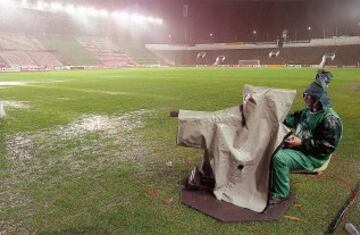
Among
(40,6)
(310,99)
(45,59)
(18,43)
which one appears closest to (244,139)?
(310,99)

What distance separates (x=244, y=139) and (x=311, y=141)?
0.82 metres

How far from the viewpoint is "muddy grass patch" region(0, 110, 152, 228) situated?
582 cm

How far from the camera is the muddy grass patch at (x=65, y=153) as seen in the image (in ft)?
19.1

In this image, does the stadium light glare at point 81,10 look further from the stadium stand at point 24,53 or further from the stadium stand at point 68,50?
the stadium stand at point 24,53

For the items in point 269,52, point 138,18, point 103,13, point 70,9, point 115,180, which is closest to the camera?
point 115,180

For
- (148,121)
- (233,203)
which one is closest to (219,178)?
(233,203)

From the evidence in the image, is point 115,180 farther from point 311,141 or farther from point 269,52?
point 269,52

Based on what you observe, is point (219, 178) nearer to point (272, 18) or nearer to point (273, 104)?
point (273, 104)

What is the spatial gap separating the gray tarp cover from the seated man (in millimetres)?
201

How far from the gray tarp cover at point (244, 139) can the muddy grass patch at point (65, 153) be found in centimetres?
223

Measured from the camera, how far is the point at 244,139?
4.81 m

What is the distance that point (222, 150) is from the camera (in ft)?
15.7

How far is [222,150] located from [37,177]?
10.1 feet

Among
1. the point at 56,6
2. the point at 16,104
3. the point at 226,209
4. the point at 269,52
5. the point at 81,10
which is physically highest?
the point at 56,6
